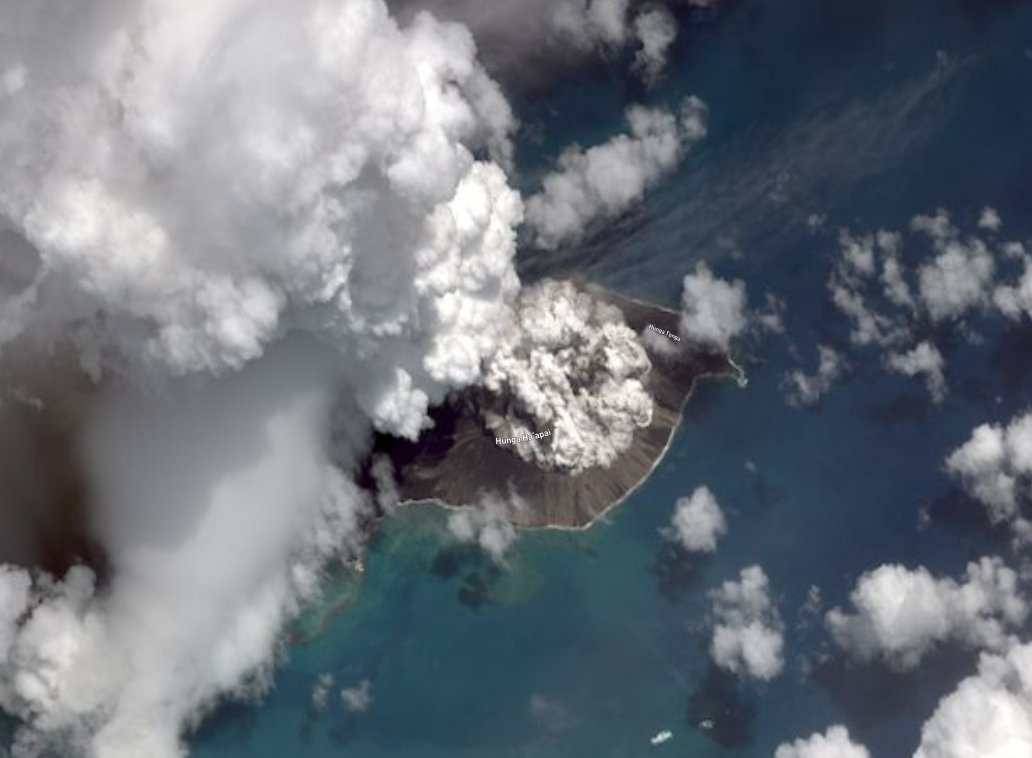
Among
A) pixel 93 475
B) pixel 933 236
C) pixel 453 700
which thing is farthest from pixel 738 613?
pixel 93 475

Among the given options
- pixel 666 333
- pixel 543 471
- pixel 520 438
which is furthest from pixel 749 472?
pixel 520 438

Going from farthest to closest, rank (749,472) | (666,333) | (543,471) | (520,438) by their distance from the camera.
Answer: (749,472) → (666,333) → (543,471) → (520,438)

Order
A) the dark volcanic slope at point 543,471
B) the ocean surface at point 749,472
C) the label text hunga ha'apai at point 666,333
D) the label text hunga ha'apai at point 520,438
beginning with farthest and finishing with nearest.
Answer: the label text hunga ha'apai at point 666,333 → the label text hunga ha'apai at point 520,438 → the dark volcanic slope at point 543,471 → the ocean surface at point 749,472

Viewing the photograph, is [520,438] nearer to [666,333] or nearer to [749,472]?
[666,333]

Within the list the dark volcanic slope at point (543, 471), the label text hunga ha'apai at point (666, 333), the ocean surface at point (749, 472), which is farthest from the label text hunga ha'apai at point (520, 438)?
the label text hunga ha'apai at point (666, 333)

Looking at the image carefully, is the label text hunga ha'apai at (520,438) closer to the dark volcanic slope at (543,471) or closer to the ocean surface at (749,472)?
the dark volcanic slope at (543,471)

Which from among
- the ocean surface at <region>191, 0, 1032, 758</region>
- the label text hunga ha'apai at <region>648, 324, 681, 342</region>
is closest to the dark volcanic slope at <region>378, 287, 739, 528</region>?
the label text hunga ha'apai at <region>648, 324, 681, 342</region>

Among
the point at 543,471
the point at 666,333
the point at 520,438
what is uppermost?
the point at 666,333
